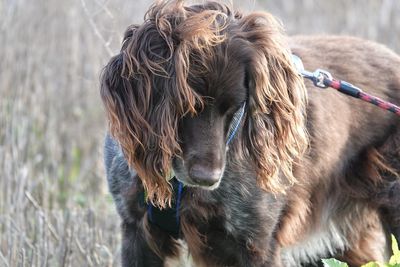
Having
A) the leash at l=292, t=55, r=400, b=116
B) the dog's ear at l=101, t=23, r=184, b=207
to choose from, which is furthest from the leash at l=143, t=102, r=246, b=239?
the leash at l=292, t=55, r=400, b=116

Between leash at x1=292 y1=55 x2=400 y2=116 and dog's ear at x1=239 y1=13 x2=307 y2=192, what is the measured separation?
31cm

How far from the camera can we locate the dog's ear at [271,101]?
3406mm

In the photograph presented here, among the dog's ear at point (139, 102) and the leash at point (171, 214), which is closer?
the dog's ear at point (139, 102)

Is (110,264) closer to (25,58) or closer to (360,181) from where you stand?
(360,181)

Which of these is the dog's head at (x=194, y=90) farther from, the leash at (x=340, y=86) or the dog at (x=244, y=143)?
the leash at (x=340, y=86)

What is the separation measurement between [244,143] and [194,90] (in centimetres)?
45

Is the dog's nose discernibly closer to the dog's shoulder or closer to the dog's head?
the dog's head

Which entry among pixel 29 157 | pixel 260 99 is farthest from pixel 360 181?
pixel 29 157

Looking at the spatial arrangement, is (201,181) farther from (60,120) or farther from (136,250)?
(60,120)

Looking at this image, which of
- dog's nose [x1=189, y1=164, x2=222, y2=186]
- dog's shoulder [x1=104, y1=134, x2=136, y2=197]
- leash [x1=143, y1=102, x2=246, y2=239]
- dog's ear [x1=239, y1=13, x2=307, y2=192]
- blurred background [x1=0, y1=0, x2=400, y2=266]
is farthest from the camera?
blurred background [x1=0, y1=0, x2=400, y2=266]

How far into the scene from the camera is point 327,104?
4.23 metres

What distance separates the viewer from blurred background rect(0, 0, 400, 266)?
474cm

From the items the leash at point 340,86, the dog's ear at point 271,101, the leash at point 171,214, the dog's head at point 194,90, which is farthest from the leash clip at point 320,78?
the leash at point 171,214

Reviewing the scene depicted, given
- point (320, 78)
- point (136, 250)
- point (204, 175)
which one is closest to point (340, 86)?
point (320, 78)
